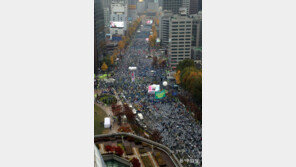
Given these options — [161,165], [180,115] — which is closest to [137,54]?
[180,115]

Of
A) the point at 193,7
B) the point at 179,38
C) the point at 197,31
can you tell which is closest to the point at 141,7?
the point at 193,7

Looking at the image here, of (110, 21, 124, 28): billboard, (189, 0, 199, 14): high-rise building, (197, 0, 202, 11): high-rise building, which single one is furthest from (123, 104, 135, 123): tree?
(189, 0, 199, 14): high-rise building

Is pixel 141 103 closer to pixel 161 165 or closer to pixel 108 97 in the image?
pixel 108 97

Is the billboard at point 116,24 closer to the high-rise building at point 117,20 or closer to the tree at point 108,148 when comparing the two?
the high-rise building at point 117,20

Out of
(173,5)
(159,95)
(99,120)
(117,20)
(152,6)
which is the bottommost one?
(99,120)

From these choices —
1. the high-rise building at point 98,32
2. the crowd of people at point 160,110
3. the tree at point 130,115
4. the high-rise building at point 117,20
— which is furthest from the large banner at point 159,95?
the high-rise building at point 117,20

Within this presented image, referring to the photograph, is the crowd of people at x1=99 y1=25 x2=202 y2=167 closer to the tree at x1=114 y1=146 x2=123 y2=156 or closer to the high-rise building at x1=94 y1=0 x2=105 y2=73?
the high-rise building at x1=94 y1=0 x2=105 y2=73

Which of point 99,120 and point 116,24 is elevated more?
point 116,24

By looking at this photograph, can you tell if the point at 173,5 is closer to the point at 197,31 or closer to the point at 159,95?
the point at 197,31
